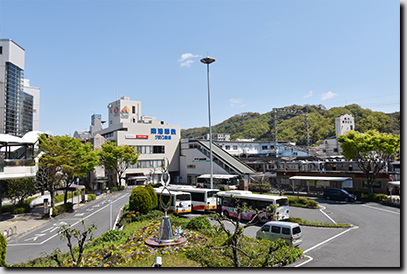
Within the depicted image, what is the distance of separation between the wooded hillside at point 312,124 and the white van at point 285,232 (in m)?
12.5

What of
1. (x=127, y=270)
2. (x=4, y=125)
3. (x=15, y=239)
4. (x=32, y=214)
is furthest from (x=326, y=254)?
(x=4, y=125)

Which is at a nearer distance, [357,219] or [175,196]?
[357,219]

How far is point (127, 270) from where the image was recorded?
6008 millimetres

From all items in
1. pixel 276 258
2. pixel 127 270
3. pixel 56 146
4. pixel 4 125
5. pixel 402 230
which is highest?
pixel 4 125

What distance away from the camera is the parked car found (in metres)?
29.0

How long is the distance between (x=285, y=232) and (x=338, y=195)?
63.5 feet

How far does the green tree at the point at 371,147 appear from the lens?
27.9 metres

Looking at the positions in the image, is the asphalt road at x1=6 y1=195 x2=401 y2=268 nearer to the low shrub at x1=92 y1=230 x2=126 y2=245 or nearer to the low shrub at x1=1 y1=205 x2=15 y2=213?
the low shrub at x1=92 y1=230 x2=126 y2=245

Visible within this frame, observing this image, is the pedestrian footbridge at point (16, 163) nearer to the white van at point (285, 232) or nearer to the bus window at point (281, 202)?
the white van at point (285, 232)

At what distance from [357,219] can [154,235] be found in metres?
15.8

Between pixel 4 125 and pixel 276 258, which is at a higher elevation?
pixel 4 125

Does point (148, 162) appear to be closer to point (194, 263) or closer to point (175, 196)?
point (175, 196)

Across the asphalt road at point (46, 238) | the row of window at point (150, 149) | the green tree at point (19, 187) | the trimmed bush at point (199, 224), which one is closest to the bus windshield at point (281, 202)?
the trimmed bush at point (199, 224)

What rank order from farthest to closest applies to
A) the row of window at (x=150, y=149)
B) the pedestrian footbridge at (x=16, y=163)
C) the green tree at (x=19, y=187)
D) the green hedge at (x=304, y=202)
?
the row of window at (x=150, y=149) < the green tree at (x=19, y=187) < the green hedge at (x=304, y=202) < the pedestrian footbridge at (x=16, y=163)
